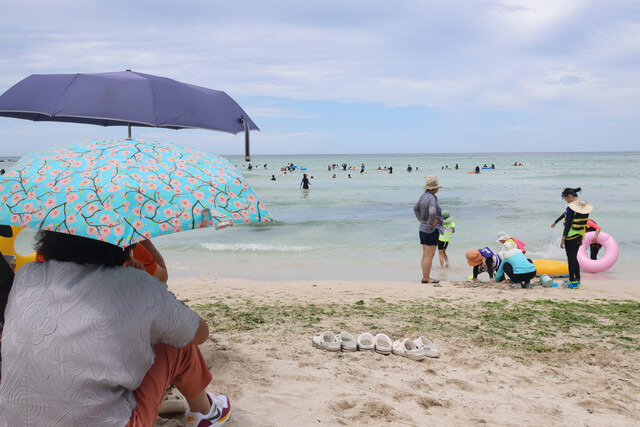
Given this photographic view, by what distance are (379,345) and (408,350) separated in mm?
260

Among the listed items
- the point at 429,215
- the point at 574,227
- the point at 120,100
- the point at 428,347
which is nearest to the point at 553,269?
the point at 574,227

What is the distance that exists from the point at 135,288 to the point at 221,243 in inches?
438

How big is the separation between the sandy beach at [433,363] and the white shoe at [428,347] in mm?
55

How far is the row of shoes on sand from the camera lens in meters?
3.90

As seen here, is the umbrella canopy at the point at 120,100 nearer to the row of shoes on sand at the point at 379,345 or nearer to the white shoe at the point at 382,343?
the row of shoes on sand at the point at 379,345

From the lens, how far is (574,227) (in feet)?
24.2

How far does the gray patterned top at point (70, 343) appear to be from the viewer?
167 centimetres

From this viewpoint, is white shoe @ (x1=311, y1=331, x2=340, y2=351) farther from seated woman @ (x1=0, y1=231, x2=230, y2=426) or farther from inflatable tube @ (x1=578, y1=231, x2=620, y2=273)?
inflatable tube @ (x1=578, y1=231, x2=620, y2=273)

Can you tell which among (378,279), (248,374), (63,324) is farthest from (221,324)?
(378,279)

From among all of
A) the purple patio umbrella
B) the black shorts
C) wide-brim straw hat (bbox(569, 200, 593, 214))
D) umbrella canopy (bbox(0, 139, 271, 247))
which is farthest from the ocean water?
umbrella canopy (bbox(0, 139, 271, 247))

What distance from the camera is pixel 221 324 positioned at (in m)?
4.73

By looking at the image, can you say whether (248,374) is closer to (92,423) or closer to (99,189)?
(92,423)

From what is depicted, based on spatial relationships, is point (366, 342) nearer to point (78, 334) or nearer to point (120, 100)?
point (120, 100)

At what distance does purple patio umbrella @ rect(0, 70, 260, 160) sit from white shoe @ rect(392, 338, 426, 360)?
81.3 inches
